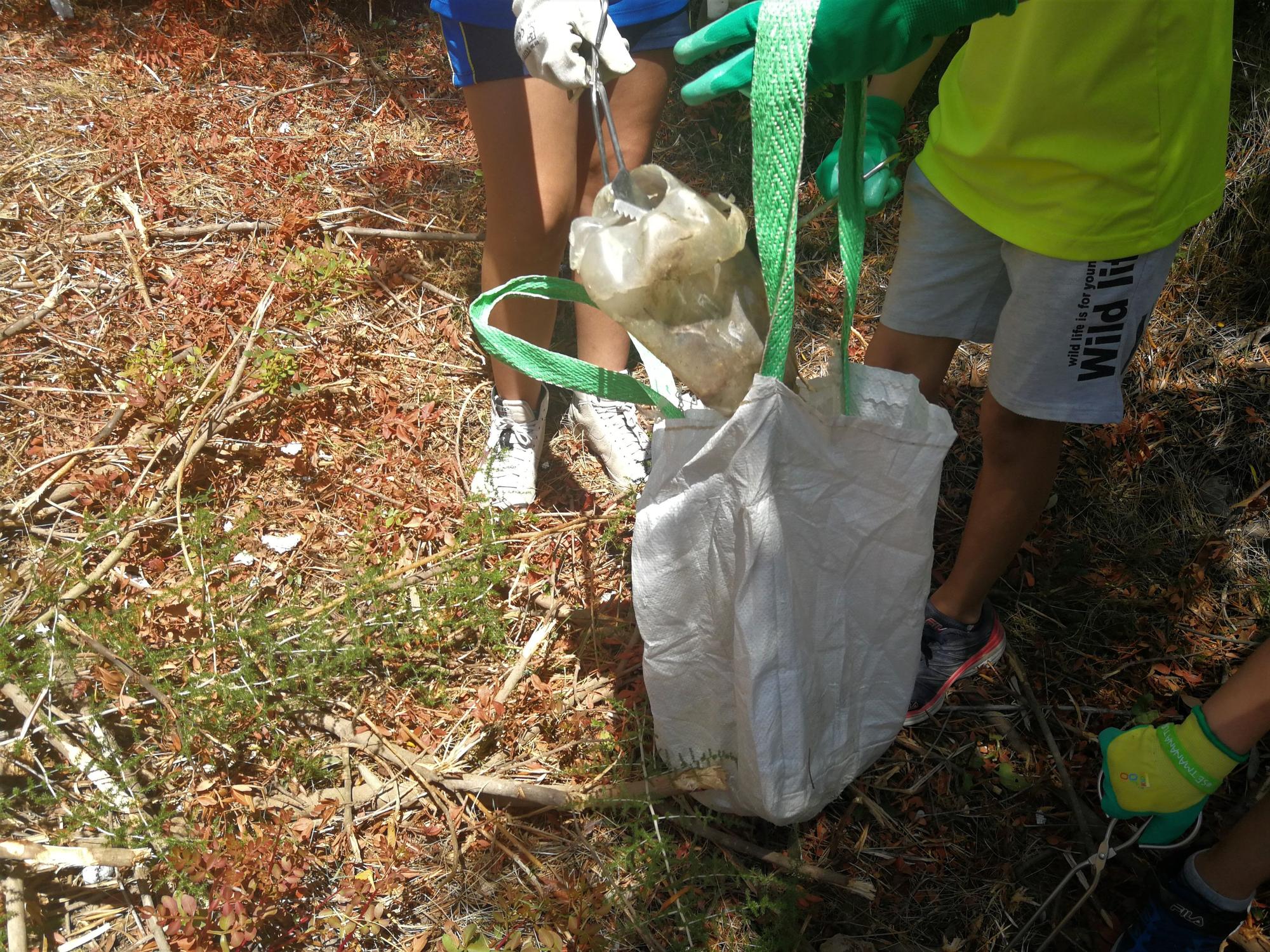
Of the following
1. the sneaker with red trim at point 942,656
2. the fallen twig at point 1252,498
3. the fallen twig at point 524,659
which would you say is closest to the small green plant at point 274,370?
the fallen twig at point 524,659

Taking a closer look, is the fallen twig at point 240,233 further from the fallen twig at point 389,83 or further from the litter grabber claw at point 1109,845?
the litter grabber claw at point 1109,845

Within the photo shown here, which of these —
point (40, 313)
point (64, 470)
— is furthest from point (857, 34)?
point (40, 313)

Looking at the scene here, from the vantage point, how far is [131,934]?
65.1 inches

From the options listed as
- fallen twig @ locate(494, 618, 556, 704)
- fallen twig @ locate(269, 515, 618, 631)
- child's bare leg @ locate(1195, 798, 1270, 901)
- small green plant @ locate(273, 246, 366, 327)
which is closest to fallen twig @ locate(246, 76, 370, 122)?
small green plant @ locate(273, 246, 366, 327)

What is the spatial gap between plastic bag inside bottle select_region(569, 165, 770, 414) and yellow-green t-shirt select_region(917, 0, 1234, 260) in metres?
0.54

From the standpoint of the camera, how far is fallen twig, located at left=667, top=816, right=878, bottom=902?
1.72 metres

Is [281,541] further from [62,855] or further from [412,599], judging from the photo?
[62,855]

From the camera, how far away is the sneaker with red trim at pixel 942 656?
1.98 metres

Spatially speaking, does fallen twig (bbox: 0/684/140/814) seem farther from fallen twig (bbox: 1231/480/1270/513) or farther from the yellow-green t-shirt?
fallen twig (bbox: 1231/480/1270/513)

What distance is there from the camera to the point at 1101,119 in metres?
1.29

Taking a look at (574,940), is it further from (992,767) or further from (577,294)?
(577,294)

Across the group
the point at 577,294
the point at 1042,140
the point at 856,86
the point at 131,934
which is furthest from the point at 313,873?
the point at 1042,140

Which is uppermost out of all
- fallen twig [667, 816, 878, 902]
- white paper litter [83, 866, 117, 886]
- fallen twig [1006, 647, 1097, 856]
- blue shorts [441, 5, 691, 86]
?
blue shorts [441, 5, 691, 86]

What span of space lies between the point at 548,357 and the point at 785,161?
1.52 ft
